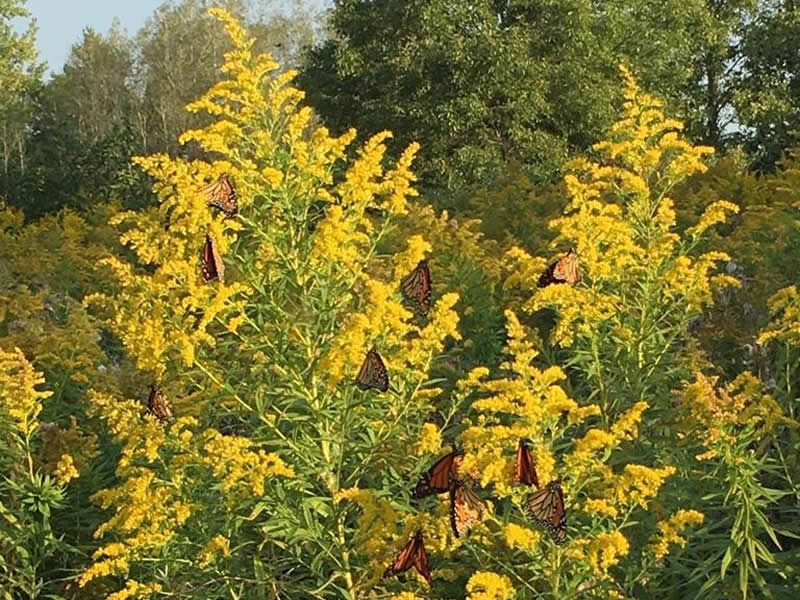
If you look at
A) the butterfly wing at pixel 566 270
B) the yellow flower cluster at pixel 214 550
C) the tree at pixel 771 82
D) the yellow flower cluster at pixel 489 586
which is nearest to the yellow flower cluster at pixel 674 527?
the yellow flower cluster at pixel 489 586

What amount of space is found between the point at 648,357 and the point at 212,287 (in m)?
1.79

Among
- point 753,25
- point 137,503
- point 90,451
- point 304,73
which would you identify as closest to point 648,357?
point 137,503

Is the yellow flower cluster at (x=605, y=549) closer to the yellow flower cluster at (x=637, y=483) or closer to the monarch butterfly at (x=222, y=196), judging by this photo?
the yellow flower cluster at (x=637, y=483)

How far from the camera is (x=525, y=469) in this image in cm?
353

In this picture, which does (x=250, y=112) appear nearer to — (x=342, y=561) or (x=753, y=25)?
(x=342, y=561)

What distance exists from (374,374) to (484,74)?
15.8 meters

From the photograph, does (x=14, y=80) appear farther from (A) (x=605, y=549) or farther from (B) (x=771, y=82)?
(A) (x=605, y=549)

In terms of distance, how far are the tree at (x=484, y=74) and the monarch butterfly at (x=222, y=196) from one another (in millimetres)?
13158

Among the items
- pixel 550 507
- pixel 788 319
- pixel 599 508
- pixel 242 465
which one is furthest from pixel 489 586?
pixel 788 319

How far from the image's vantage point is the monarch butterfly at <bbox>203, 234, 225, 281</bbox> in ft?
13.5

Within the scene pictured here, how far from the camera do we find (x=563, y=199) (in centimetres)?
930

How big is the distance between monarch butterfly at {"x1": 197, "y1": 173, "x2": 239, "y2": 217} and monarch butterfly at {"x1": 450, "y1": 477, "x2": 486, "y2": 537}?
1305mm

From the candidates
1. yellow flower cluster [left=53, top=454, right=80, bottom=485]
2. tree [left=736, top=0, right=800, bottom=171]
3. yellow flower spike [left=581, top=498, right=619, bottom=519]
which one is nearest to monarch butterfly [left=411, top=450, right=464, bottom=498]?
yellow flower spike [left=581, top=498, right=619, bottom=519]

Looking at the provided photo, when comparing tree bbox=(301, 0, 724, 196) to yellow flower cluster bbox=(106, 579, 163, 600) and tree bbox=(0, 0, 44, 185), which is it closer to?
yellow flower cluster bbox=(106, 579, 163, 600)
